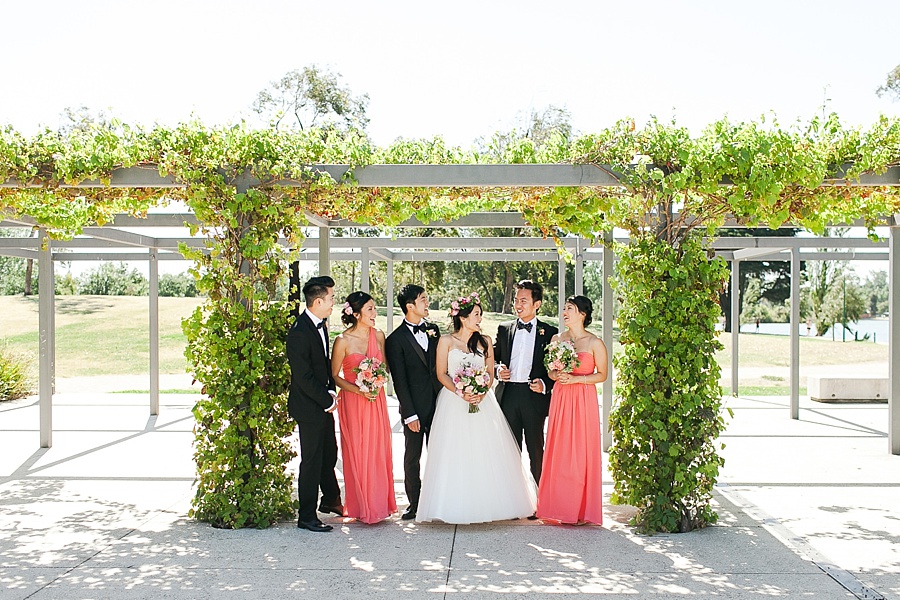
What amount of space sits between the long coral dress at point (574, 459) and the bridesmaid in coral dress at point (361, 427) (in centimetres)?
112

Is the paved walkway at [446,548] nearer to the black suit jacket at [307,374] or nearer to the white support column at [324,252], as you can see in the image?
the black suit jacket at [307,374]

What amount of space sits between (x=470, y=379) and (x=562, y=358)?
644 millimetres

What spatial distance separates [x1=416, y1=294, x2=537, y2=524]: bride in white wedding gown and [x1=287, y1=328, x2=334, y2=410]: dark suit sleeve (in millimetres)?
850

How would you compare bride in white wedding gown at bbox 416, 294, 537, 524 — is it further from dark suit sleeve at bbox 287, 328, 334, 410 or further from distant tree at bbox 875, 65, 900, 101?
distant tree at bbox 875, 65, 900, 101

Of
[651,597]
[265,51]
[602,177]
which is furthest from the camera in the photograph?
[265,51]

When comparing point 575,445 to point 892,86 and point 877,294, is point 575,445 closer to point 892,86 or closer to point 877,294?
point 892,86

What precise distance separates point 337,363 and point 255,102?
19.6 meters

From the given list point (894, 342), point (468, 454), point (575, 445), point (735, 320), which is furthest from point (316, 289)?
point (735, 320)

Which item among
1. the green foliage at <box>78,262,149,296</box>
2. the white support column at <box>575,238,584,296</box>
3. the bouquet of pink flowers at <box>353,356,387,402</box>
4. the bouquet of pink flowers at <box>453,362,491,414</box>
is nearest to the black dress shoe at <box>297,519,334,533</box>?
the bouquet of pink flowers at <box>353,356,387,402</box>

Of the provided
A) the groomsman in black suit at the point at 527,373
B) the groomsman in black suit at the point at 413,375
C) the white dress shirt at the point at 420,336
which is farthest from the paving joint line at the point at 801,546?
the white dress shirt at the point at 420,336

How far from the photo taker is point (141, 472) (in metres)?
8.28

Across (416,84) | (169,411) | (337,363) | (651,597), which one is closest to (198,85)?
(416,84)

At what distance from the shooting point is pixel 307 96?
2445 cm

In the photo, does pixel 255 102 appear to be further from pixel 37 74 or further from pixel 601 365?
pixel 601 365
